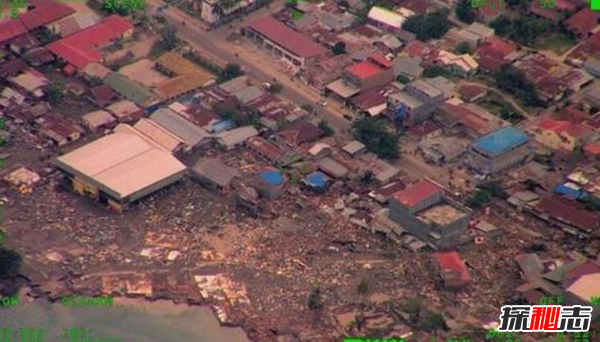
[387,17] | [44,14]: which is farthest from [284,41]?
[44,14]

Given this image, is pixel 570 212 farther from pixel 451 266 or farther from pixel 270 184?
pixel 270 184

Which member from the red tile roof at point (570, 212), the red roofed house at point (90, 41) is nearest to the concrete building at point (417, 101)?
the red tile roof at point (570, 212)

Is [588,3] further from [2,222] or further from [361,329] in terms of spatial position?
[2,222]

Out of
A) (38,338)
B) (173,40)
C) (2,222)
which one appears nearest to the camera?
(38,338)

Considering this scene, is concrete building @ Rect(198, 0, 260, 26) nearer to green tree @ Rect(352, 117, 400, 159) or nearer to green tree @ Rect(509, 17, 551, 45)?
green tree @ Rect(352, 117, 400, 159)

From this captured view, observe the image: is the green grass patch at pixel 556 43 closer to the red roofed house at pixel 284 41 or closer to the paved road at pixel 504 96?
the paved road at pixel 504 96

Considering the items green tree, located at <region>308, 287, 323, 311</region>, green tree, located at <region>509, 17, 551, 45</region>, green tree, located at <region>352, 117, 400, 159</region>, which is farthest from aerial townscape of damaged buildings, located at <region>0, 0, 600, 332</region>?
green tree, located at <region>308, 287, 323, 311</region>

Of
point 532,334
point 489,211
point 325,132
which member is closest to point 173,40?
point 325,132
